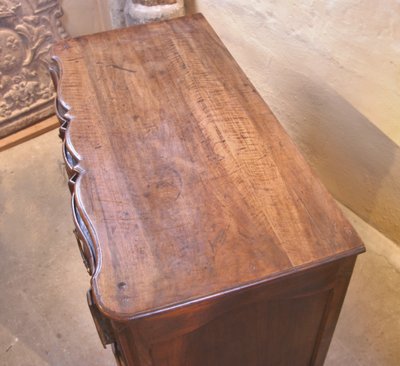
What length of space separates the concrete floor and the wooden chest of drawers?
0.43 metres

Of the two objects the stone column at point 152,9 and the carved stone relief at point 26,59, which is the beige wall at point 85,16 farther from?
the stone column at point 152,9

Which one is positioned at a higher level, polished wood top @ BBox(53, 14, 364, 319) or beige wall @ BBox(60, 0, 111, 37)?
polished wood top @ BBox(53, 14, 364, 319)

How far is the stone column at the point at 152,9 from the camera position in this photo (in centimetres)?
212

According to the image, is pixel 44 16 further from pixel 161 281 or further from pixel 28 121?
pixel 161 281

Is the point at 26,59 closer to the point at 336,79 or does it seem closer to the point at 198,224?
the point at 336,79

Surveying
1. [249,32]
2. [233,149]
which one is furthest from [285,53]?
[233,149]

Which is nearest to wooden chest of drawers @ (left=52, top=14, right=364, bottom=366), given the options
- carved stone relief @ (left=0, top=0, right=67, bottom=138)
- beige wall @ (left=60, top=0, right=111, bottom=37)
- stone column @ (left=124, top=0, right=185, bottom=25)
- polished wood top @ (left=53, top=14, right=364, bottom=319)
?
polished wood top @ (left=53, top=14, right=364, bottom=319)

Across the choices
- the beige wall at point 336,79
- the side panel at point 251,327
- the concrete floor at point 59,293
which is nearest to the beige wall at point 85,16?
the beige wall at point 336,79

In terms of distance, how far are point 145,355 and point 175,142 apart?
0.52m

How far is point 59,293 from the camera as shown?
181 centimetres

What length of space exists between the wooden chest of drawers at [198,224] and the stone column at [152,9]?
0.70 m

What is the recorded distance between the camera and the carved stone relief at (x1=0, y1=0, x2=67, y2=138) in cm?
216

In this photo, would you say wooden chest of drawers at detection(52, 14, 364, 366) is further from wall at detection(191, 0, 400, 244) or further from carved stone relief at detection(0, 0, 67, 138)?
carved stone relief at detection(0, 0, 67, 138)

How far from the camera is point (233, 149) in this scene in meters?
1.28
